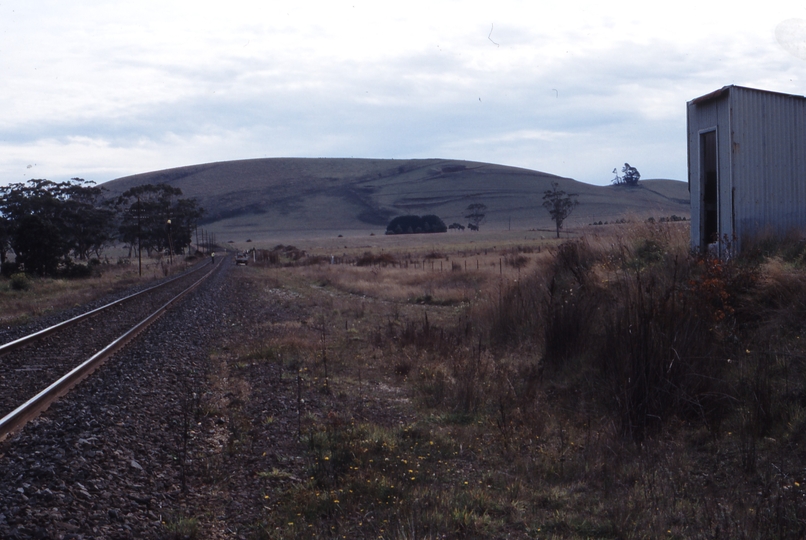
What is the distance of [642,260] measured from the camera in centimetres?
1188

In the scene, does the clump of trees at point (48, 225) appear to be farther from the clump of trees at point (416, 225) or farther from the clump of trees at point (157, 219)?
the clump of trees at point (416, 225)

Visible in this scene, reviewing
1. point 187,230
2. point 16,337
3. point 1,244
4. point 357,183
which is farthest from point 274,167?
point 16,337

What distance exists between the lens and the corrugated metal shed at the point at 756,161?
11.0 m

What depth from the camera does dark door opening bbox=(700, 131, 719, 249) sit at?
12125mm

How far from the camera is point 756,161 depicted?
36.7ft

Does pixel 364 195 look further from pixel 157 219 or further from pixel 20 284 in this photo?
pixel 20 284

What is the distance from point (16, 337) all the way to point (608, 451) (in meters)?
12.6

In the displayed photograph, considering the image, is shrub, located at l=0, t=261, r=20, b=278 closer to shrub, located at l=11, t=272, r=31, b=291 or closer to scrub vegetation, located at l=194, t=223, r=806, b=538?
shrub, located at l=11, t=272, r=31, b=291

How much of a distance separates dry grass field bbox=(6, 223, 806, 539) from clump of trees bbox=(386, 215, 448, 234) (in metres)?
123

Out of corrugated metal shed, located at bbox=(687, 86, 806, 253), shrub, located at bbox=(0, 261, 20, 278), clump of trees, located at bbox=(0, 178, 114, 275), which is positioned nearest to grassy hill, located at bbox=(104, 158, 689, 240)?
clump of trees, located at bbox=(0, 178, 114, 275)

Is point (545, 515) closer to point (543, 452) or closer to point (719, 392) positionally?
point (543, 452)

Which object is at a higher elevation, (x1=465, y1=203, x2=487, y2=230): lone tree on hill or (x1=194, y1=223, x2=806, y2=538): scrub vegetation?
(x1=465, y1=203, x2=487, y2=230): lone tree on hill

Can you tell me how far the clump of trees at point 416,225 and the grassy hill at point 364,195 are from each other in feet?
37.0

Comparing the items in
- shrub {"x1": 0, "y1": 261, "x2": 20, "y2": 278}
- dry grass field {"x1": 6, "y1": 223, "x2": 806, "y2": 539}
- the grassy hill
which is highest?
the grassy hill
